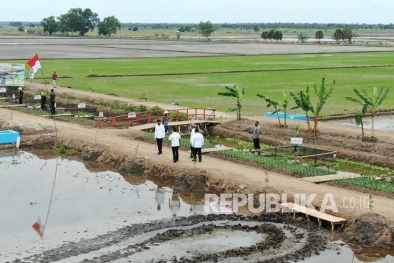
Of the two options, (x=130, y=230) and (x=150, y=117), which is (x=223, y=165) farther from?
(x=150, y=117)

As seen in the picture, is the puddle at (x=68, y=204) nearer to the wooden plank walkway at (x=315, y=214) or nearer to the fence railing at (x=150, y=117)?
the wooden plank walkway at (x=315, y=214)

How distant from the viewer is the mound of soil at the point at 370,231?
56.6 feet

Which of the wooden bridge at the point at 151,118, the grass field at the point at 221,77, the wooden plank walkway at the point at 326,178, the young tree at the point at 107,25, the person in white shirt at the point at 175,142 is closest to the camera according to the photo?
the wooden plank walkway at the point at 326,178

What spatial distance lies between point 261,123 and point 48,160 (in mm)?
10785

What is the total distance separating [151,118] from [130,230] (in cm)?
1743

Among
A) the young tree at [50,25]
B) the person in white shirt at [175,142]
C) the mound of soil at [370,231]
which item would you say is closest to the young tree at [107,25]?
the young tree at [50,25]

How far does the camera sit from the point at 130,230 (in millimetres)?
18266

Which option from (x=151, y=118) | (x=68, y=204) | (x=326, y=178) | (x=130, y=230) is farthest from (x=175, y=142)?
(x=151, y=118)

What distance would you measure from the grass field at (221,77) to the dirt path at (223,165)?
26.6ft

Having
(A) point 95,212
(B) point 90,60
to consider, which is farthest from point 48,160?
(B) point 90,60

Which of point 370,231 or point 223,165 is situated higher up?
point 223,165

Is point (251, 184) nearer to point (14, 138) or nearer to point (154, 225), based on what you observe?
point (154, 225)

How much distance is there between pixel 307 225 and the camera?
725 inches

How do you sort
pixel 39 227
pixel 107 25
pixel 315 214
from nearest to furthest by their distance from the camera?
pixel 315 214 → pixel 39 227 → pixel 107 25
